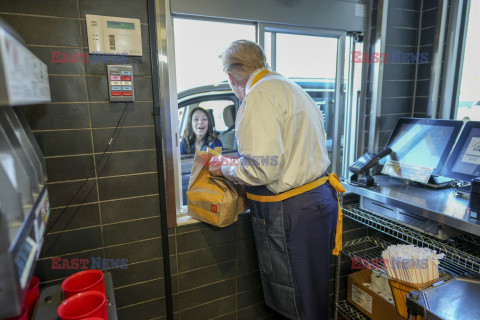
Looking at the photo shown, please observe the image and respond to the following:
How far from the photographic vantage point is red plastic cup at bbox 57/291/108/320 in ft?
2.97

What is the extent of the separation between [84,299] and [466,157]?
188 centimetres

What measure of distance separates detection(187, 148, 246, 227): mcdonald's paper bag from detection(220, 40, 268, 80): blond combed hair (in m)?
0.42

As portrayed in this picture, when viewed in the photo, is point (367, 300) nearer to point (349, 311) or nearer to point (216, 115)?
point (349, 311)

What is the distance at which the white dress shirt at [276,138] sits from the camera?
1.28 meters

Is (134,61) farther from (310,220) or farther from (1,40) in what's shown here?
(310,220)

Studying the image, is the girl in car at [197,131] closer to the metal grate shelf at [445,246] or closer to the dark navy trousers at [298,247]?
the dark navy trousers at [298,247]

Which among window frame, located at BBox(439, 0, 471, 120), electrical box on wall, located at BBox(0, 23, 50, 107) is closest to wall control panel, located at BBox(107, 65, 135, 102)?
electrical box on wall, located at BBox(0, 23, 50, 107)

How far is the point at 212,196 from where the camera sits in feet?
4.95

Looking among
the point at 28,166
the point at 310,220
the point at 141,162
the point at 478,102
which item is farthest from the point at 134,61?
the point at 478,102

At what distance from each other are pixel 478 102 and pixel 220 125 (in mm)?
1658

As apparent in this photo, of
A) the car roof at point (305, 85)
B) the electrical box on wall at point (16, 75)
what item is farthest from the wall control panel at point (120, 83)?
the car roof at point (305, 85)

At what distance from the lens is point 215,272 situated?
70.1 inches

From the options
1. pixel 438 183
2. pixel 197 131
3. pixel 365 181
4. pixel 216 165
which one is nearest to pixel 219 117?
pixel 197 131

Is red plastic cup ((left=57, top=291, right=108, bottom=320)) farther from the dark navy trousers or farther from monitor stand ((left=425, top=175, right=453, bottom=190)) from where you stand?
monitor stand ((left=425, top=175, right=453, bottom=190))
